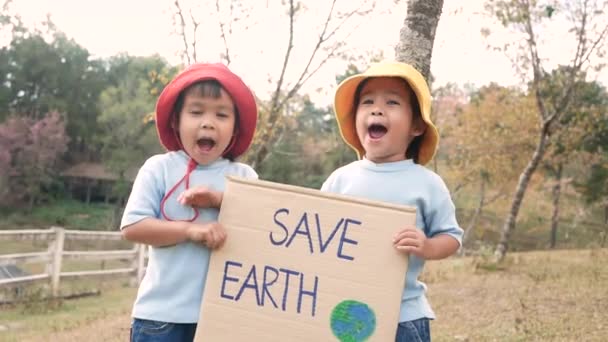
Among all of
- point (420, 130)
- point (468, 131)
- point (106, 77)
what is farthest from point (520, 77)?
point (106, 77)

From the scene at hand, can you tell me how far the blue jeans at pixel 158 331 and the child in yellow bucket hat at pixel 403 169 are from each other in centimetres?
63

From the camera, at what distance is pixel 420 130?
206cm

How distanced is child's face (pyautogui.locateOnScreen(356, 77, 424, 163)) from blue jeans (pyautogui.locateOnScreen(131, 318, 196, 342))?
2.53ft

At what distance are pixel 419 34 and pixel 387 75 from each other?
1123 mm

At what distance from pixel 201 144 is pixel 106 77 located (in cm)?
3409

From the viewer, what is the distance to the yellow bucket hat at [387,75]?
1961mm

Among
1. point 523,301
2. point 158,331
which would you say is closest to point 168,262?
point 158,331

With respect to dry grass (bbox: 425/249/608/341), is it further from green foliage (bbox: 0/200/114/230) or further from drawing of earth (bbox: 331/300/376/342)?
green foliage (bbox: 0/200/114/230)

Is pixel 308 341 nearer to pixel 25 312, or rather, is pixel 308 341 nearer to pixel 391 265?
pixel 391 265

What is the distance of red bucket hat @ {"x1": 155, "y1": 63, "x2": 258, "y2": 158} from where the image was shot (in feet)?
6.23

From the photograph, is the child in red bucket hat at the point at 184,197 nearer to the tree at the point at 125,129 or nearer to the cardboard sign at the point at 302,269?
the cardboard sign at the point at 302,269

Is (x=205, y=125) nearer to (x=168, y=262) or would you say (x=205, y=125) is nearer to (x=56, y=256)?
(x=168, y=262)

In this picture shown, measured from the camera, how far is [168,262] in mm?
1847

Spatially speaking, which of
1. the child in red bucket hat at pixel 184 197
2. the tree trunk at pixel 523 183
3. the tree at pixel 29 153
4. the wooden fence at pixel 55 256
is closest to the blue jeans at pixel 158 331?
the child in red bucket hat at pixel 184 197
